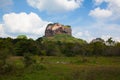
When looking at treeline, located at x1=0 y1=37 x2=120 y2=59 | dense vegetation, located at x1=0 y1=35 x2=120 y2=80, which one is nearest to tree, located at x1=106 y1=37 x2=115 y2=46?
dense vegetation, located at x1=0 y1=35 x2=120 y2=80

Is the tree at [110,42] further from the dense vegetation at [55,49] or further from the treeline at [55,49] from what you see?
the dense vegetation at [55,49]

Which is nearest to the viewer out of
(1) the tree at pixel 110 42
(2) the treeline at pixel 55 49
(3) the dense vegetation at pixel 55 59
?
(3) the dense vegetation at pixel 55 59

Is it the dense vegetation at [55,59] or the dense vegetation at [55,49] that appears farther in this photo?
the dense vegetation at [55,49]

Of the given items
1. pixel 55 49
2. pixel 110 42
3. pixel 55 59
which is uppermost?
pixel 110 42

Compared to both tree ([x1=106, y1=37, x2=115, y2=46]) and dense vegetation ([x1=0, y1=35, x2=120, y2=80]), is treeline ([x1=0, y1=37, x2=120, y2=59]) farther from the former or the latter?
tree ([x1=106, y1=37, x2=115, y2=46])

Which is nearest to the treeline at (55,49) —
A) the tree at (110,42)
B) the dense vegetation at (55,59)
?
the dense vegetation at (55,59)

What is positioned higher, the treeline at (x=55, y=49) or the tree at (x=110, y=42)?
the tree at (x=110, y=42)

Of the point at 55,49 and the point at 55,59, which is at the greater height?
the point at 55,49

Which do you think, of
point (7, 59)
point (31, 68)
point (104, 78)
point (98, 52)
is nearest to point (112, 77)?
point (104, 78)

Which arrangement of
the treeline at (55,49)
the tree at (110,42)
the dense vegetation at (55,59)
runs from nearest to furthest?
the dense vegetation at (55,59)
the treeline at (55,49)
the tree at (110,42)

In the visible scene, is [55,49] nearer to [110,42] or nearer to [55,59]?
[55,59]

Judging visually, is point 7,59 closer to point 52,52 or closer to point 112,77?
point 112,77

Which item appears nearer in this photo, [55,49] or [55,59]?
[55,59]

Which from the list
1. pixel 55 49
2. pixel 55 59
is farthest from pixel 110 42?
pixel 55 59
